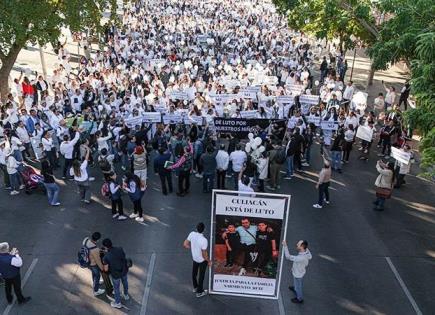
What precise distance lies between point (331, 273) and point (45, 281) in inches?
240

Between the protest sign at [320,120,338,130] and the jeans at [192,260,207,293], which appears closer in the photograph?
the jeans at [192,260,207,293]

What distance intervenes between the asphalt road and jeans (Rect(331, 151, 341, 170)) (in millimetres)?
756

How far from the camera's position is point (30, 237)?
11.9 meters

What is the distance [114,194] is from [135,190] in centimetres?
58

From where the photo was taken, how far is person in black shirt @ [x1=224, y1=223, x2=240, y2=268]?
8.62 metres

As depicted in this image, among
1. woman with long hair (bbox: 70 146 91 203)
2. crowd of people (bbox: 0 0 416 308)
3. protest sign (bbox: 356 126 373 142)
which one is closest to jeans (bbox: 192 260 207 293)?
crowd of people (bbox: 0 0 416 308)

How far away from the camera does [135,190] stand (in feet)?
39.7

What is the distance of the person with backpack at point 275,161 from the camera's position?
1410 cm

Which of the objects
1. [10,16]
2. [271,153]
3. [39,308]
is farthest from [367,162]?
[10,16]

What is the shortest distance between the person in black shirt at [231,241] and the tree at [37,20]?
1300cm

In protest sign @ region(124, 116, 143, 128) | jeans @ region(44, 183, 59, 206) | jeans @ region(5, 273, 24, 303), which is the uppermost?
protest sign @ region(124, 116, 143, 128)

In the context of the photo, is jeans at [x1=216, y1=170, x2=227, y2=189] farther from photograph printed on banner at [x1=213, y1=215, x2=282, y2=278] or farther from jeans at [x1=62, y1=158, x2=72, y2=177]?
photograph printed on banner at [x1=213, y1=215, x2=282, y2=278]

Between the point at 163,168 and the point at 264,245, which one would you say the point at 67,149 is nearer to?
the point at 163,168

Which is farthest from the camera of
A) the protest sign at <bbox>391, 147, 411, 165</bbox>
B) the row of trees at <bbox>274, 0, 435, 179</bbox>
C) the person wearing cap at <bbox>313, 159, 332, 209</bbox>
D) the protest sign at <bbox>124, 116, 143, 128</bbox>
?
the protest sign at <bbox>124, 116, 143, 128</bbox>
